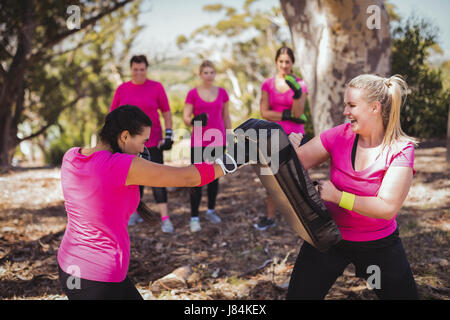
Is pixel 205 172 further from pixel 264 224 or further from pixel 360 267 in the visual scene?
pixel 264 224

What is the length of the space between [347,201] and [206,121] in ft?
8.62

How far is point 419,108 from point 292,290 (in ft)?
25.6

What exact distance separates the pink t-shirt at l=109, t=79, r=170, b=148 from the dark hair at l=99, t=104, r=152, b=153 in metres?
2.37

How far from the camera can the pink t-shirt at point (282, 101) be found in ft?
13.8

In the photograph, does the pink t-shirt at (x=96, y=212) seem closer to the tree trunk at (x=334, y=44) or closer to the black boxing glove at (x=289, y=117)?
the black boxing glove at (x=289, y=117)

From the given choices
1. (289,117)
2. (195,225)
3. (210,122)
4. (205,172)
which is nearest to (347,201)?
(205,172)

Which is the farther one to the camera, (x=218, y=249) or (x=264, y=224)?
(x=264, y=224)

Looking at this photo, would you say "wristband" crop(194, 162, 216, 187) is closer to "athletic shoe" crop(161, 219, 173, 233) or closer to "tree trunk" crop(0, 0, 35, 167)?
"athletic shoe" crop(161, 219, 173, 233)

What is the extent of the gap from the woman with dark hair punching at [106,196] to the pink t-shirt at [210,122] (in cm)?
241

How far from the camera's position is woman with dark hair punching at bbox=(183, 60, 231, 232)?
4.41m

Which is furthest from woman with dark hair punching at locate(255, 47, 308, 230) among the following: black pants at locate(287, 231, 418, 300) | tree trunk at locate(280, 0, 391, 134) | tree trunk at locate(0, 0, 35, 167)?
tree trunk at locate(0, 0, 35, 167)

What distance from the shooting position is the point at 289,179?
72.2 inches

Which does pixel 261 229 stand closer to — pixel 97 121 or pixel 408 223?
pixel 408 223

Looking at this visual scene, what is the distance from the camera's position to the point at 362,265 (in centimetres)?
209
